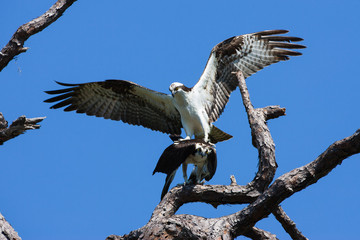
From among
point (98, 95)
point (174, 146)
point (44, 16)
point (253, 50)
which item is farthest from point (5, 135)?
point (253, 50)

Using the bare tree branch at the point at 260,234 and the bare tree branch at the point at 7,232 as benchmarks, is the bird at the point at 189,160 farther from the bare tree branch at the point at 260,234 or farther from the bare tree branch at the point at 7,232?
the bare tree branch at the point at 7,232

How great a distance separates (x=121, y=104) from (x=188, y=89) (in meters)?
1.42

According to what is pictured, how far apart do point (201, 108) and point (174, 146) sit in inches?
49.5

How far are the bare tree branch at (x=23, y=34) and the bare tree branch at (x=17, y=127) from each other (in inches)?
32.0

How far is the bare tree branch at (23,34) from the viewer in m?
6.39

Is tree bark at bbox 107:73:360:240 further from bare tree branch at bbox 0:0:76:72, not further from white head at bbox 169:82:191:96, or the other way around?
bare tree branch at bbox 0:0:76:72

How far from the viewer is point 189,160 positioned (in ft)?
22.3

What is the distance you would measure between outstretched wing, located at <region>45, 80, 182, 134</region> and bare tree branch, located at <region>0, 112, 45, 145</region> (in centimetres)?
214

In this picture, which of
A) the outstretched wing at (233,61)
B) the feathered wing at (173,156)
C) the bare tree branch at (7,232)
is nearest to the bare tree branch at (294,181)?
the feathered wing at (173,156)

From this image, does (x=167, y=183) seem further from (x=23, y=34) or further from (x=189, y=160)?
(x=23, y=34)

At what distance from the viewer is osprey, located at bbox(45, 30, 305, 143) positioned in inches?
315

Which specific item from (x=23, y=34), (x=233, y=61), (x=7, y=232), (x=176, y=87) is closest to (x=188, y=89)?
(x=176, y=87)

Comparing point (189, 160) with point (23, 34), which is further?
point (189, 160)

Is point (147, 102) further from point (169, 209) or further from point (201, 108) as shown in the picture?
point (169, 209)
